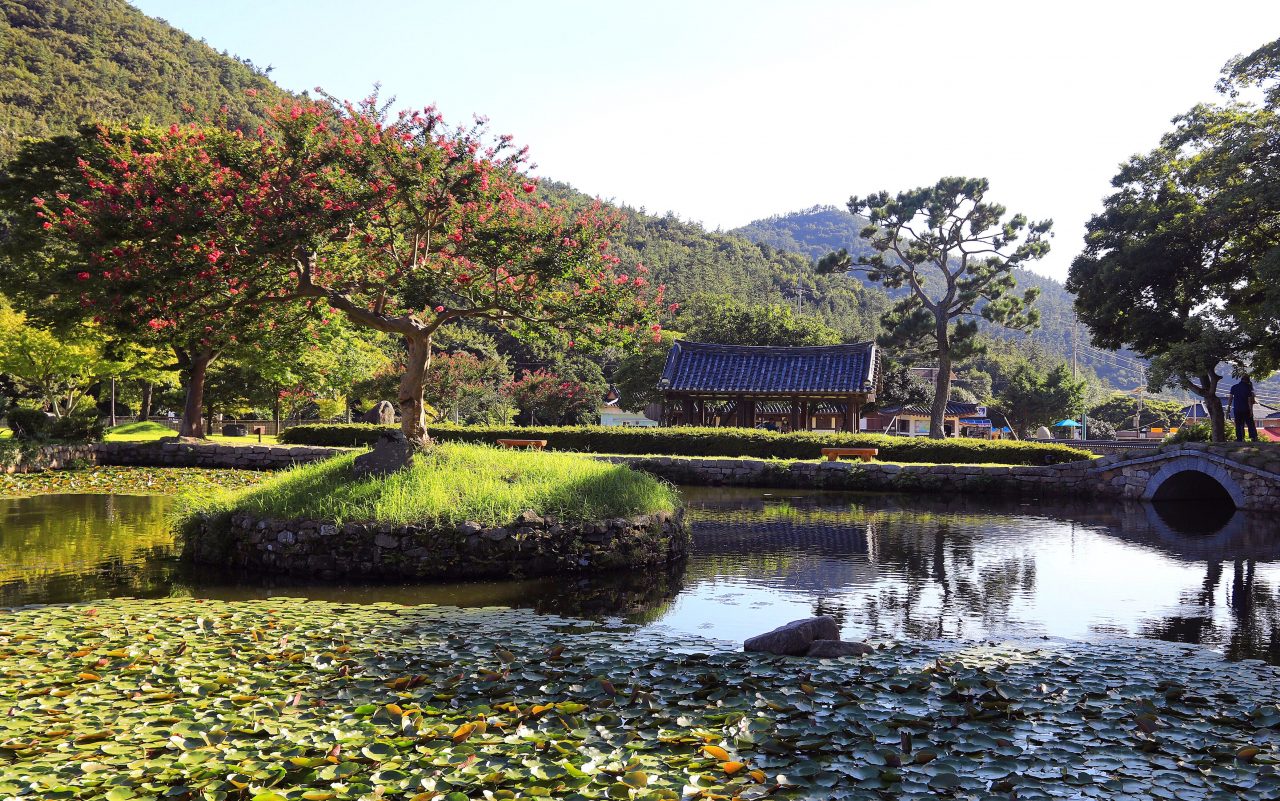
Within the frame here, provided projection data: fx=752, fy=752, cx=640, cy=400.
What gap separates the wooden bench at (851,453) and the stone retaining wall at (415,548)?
13.8 metres

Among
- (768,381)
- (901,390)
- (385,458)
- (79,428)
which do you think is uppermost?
(901,390)

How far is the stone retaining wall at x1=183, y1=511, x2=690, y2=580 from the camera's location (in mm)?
8820

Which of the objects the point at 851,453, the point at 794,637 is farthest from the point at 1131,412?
the point at 794,637

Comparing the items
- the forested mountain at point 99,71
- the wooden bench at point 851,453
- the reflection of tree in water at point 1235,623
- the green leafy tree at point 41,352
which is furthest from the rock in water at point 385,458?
the forested mountain at point 99,71

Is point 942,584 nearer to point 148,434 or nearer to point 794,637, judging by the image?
point 794,637

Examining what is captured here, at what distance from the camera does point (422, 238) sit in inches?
484

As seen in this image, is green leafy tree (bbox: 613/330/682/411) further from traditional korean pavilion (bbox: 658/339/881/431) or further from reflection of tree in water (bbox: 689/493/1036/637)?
reflection of tree in water (bbox: 689/493/1036/637)

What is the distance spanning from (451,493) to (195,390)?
20.6 meters

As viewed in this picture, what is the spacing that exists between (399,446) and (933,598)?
7.12 m

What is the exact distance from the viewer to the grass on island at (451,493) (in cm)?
912

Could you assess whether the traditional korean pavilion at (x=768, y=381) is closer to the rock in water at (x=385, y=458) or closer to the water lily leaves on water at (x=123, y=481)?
A: the water lily leaves on water at (x=123, y=481)

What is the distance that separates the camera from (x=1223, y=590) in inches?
345

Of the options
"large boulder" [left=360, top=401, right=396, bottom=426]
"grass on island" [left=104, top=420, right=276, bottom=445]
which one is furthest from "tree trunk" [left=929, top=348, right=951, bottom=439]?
"grass on island" [left=104, top=420, right=276, bottom=445]

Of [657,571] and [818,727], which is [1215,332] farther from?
[818,727]
